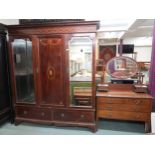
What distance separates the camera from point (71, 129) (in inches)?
97.3

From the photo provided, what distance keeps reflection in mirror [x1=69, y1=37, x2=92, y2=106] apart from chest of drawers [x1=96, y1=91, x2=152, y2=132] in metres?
0.26

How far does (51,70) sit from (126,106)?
1.38m

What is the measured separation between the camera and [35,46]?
91.4 inches

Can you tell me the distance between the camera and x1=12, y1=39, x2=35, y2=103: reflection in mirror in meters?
2.47

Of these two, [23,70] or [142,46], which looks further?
[142,46]

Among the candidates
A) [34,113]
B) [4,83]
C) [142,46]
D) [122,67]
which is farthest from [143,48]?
[4,83]

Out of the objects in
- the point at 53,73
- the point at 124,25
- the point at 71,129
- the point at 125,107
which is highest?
the point at 124,25

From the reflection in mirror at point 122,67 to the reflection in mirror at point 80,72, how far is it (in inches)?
19.1

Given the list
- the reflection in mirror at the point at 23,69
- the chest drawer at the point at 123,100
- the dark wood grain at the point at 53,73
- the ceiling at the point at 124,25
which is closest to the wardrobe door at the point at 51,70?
the dark wood grain at the point at 53,73

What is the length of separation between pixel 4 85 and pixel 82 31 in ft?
5.70

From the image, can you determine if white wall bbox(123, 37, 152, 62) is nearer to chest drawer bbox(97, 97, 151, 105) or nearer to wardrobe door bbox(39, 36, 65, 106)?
chest drawer bbox(97, 97, 151, 105)

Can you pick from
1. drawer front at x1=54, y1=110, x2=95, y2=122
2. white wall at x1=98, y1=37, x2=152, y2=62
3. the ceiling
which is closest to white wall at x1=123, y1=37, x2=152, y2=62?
white wall at x1=98, y1=37, x2=152, y2=62

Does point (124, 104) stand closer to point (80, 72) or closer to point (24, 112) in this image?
point (80, 72)
